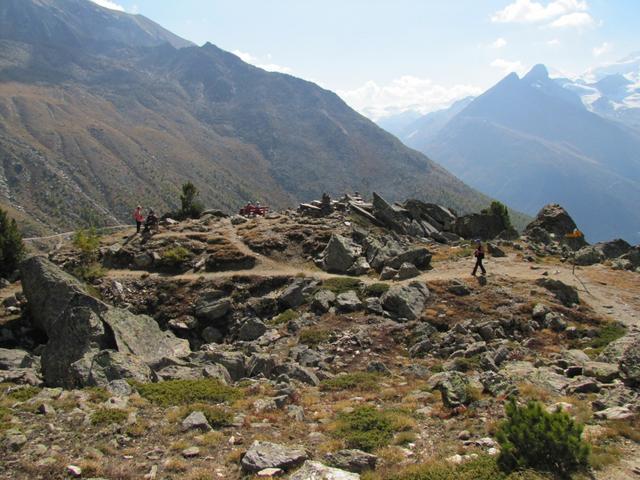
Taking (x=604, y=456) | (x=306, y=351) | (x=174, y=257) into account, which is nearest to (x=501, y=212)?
(x=174, y=257)

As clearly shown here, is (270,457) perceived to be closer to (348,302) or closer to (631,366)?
(631,366)

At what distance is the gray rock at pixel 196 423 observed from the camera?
15.8 m

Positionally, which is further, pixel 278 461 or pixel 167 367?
pixel 167 367

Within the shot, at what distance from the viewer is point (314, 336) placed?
3042 cm

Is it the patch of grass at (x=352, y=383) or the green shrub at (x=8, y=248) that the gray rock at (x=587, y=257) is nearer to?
the patch of grass at (x=352, y=383)

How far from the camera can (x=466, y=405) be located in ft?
58.0

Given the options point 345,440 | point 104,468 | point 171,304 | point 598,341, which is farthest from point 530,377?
point 171,304

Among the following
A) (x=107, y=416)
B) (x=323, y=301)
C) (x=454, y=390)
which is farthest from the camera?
(x=323, y=301)

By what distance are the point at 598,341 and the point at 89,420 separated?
27.8 m

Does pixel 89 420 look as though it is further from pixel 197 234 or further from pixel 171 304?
pixel 197 234

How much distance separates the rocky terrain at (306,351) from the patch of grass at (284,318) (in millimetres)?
226

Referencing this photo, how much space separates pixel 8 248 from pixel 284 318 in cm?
2734

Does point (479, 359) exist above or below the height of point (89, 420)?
above

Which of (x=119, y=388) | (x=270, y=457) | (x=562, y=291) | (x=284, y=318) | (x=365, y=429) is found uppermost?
(x=562, y=291)
